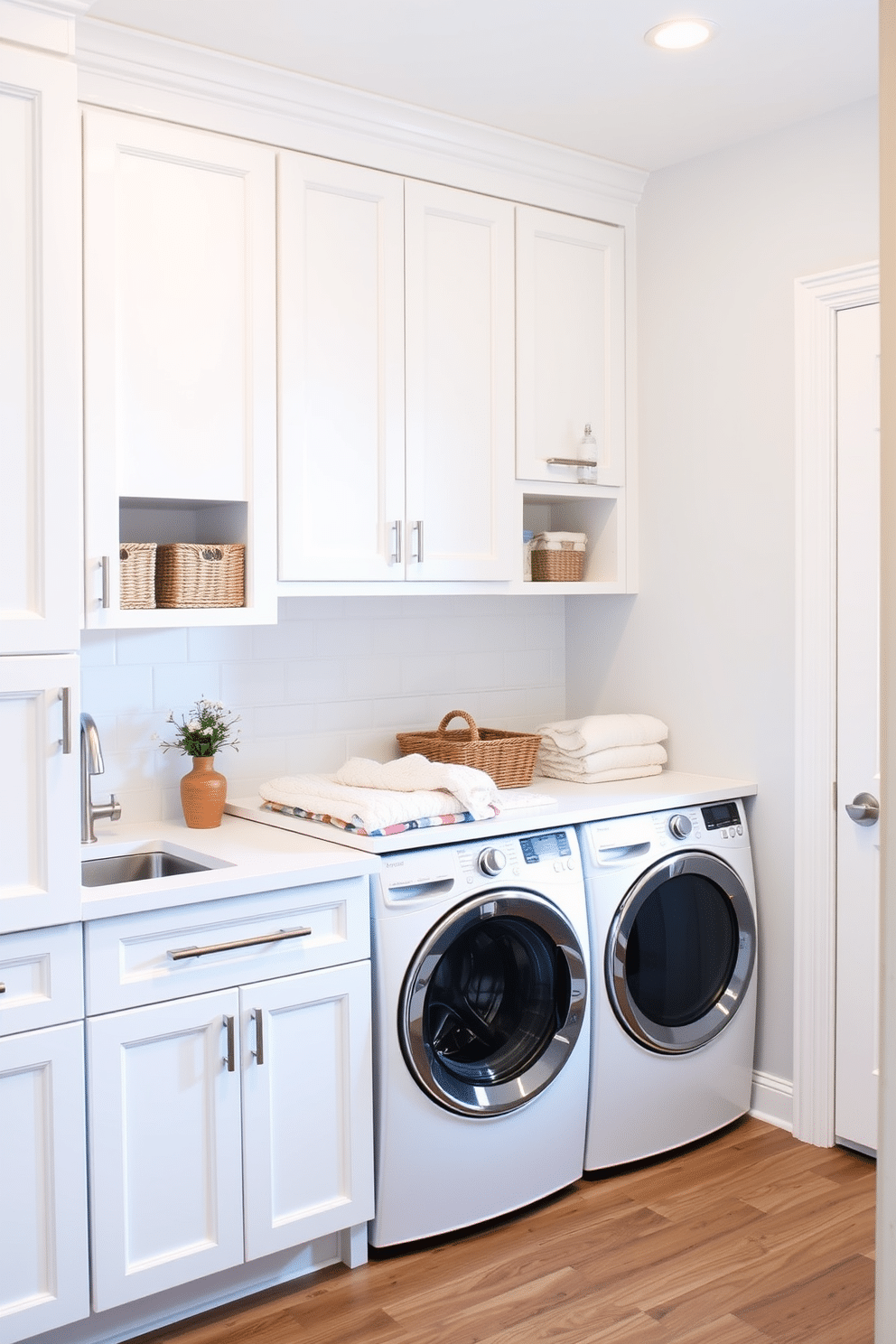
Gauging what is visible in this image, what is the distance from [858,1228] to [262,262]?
2.48 metres

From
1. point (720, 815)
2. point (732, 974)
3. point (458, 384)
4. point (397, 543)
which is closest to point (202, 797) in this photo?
point (397, 543)

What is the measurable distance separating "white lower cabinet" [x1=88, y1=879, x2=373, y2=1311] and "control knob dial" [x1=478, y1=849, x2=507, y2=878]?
29 cm

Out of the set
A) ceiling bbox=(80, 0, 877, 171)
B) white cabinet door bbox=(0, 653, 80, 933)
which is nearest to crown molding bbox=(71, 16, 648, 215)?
ceiling bbox=(80, 0, 877, 171)

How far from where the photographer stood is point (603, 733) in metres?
3.20

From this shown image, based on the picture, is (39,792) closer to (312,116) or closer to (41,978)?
(41,978)

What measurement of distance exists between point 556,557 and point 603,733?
20.3 inches

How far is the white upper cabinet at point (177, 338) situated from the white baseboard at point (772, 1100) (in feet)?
5.86

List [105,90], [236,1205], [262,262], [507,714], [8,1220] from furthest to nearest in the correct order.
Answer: [507,714] → [262,262] → [105,90] → [236,1205] → [8,1220]

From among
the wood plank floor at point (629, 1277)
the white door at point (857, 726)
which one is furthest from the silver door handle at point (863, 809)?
the wood plank floor at point (629, 1277)

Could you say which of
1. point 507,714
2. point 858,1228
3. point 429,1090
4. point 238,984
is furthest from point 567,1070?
point 507,714

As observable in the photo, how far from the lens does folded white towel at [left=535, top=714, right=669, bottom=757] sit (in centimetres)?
319

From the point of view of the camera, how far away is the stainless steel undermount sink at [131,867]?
8.55 feet

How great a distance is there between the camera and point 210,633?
9.75 feet

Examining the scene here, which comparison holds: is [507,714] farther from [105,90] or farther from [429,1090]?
[105,90]
